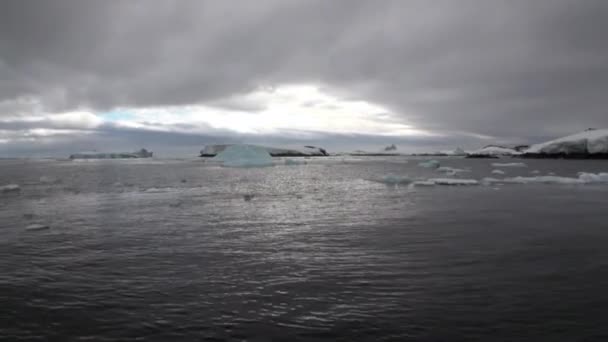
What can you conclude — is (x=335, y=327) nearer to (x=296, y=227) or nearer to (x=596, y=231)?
(x=296, y=227)

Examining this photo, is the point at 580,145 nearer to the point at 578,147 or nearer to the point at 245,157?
the point at 578,147

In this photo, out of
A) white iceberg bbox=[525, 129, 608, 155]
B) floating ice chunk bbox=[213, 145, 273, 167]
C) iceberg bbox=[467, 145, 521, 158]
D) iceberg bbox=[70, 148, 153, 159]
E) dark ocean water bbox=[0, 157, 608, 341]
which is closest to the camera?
dark ocean water bbox=[0, 157, 608, 341]

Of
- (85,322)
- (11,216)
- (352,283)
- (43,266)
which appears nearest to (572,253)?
(352,283)

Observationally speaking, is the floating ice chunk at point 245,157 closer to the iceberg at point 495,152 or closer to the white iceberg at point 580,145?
the white iceberg at point 580,145

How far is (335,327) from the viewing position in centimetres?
382

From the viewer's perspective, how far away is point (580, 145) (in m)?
61.7

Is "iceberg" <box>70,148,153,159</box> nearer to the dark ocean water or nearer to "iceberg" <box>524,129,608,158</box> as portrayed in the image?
"iceberg" <box>524,129,608,158</box>

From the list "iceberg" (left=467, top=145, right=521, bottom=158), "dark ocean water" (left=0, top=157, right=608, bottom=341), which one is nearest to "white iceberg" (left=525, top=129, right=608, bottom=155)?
"iceberg" (left=467, top=145, right=521, bottom=158)

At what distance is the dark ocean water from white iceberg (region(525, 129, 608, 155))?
186 feet

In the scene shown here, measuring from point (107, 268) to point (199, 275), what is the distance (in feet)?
4.96

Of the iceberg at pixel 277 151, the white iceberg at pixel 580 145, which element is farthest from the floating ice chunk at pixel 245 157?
the white iceberg at pixel 580 145

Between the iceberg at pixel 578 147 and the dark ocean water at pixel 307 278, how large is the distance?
187 ft

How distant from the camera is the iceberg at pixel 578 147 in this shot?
56531 millimetres

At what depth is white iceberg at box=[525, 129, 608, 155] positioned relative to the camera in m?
56.3
